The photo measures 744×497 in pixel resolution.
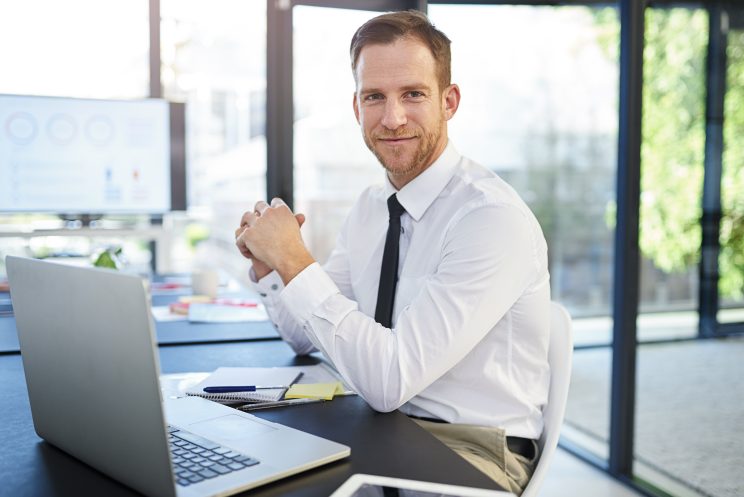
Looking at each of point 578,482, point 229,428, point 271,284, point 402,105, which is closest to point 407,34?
point 402,105

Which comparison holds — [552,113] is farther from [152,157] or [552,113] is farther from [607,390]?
[152,157]

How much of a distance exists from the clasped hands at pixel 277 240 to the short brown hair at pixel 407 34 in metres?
0.41

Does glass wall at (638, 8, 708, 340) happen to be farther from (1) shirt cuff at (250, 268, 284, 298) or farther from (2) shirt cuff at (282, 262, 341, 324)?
(2) shirt cuff at (282, 262, 341, 324)

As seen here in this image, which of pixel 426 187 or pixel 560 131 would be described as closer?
pixel 426 187

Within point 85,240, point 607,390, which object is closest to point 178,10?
point 85,240

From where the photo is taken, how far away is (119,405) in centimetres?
72

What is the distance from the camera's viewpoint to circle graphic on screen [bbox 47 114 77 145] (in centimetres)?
293

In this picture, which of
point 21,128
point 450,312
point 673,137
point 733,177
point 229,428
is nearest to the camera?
point 229,428

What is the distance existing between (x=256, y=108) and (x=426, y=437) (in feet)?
9.85

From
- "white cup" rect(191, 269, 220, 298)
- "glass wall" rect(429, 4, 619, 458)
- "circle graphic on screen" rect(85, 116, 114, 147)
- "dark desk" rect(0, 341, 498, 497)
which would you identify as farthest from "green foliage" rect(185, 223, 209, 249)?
"dark desk" rect(0, 341, 498, 497)

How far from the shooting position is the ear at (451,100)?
152 centimetres

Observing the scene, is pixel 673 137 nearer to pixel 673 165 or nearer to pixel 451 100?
pixel 673 165

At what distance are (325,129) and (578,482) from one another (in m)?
2.06

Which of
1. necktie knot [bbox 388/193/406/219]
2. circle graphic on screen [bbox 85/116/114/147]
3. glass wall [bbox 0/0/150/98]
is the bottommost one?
necktie knot [bbox 388/193/406/219]
